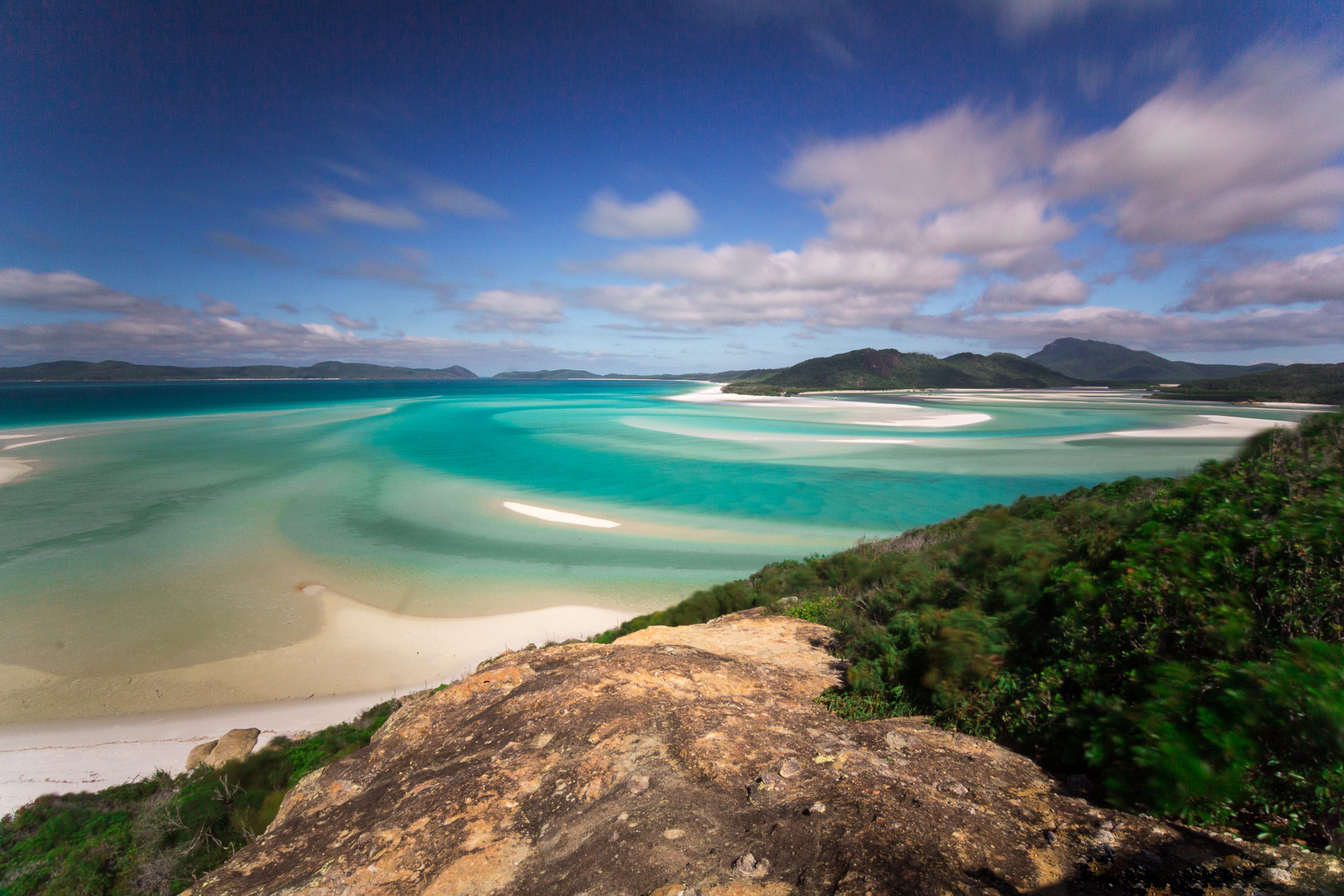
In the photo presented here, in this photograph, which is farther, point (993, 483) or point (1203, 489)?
point (993, 483)

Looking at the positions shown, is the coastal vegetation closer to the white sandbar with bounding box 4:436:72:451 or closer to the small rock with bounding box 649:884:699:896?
the small rock with bounding box 649:884:699:896

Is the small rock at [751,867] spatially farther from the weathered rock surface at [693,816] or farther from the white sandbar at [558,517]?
the white sandbar at [558,517]

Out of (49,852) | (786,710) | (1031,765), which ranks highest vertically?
(1031,765)

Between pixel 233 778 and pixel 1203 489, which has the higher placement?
pixel 1203 489

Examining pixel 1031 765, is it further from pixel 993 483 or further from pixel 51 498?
pixel 51 498

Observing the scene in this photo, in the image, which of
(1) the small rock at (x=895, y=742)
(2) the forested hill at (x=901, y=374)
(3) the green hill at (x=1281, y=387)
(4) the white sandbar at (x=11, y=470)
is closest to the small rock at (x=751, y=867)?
(1) the small rock at (x=895, y=742)

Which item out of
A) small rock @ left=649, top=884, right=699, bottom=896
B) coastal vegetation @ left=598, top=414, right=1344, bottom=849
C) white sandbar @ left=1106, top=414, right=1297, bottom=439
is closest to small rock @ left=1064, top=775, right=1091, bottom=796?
coastal vegetation @ left=598, top=414, right=1344, bottom=849

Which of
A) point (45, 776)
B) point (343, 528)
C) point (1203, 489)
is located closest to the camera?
point (1203, 489)

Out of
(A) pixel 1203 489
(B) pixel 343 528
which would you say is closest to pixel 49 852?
(A) pixel 1203 489
